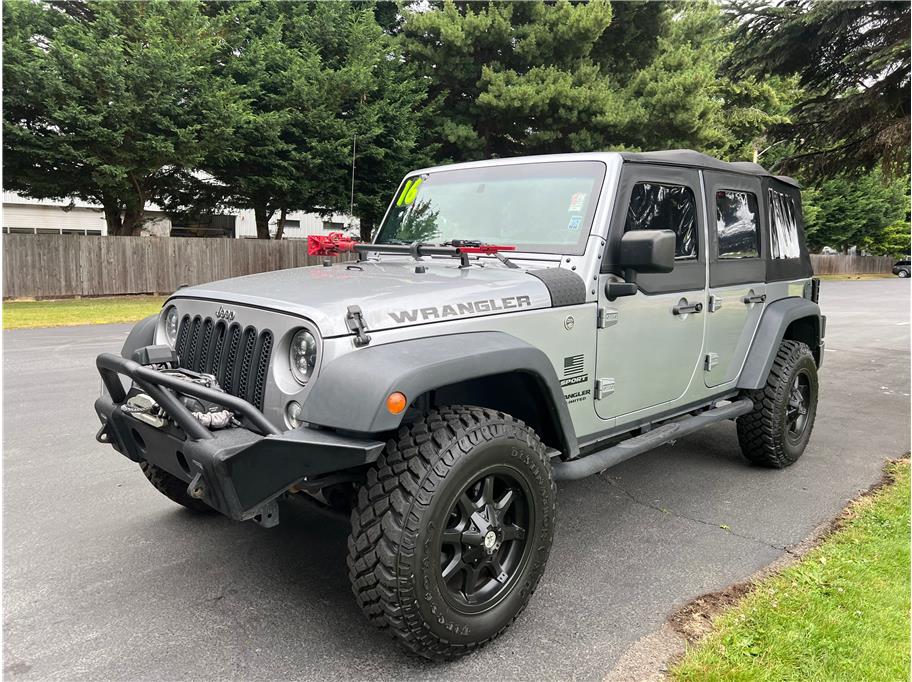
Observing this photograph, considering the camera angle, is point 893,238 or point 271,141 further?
point 893,238

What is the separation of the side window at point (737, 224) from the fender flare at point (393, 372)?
2181 mm

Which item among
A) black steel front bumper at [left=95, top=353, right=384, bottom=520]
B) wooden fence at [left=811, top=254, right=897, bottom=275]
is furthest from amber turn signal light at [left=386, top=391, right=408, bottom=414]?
wooden fence at [left=811, top=254, right=897, bottom=275]

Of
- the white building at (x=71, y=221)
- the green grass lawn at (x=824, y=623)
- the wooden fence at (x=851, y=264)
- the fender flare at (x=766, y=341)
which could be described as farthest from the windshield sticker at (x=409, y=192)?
the wooden fence at (x=851, y=264)

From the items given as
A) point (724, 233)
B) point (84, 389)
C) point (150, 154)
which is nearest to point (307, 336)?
point (724, 233)

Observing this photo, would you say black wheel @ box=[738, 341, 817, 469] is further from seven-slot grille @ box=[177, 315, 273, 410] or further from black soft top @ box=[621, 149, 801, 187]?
seven-slot grille @ box=[177, 315, 273, 410]

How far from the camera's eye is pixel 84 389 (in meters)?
7.26

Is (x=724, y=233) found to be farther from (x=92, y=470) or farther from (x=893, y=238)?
(x=893, y=238)

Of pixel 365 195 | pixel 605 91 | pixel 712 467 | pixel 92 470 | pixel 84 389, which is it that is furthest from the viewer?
pixel 365 195

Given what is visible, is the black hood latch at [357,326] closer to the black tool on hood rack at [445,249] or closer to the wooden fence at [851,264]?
the black tool on hood rack at [445,249]

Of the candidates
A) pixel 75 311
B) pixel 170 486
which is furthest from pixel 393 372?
pixel 75 311

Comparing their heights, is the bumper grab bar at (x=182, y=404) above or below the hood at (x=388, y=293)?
below

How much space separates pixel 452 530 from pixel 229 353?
3.85ft

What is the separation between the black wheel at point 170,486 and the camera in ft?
12.0

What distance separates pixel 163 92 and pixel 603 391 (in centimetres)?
1666
